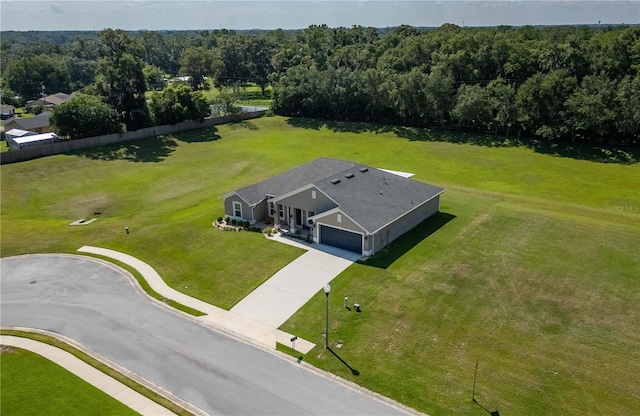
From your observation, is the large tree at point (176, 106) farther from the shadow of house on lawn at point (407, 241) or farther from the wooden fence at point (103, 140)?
the shadow of house on lawn at point (407, 241)

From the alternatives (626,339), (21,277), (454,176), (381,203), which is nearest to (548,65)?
(454,176)

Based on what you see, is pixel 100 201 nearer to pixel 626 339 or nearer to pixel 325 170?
pixel 325 170

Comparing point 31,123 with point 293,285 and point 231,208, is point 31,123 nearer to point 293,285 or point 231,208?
point 231,208

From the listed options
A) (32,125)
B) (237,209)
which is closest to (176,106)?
(32,125)

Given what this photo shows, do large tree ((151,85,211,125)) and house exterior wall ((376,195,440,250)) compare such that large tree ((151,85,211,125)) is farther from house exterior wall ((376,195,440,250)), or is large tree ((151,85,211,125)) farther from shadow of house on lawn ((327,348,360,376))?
shadow of house on lawn ((327,348,360,376))

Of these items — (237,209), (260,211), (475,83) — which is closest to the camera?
(260,211)

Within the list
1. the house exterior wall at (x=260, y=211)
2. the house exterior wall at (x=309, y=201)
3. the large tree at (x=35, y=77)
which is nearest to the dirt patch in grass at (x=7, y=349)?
the house exterior wall at (x=260, y=211)
